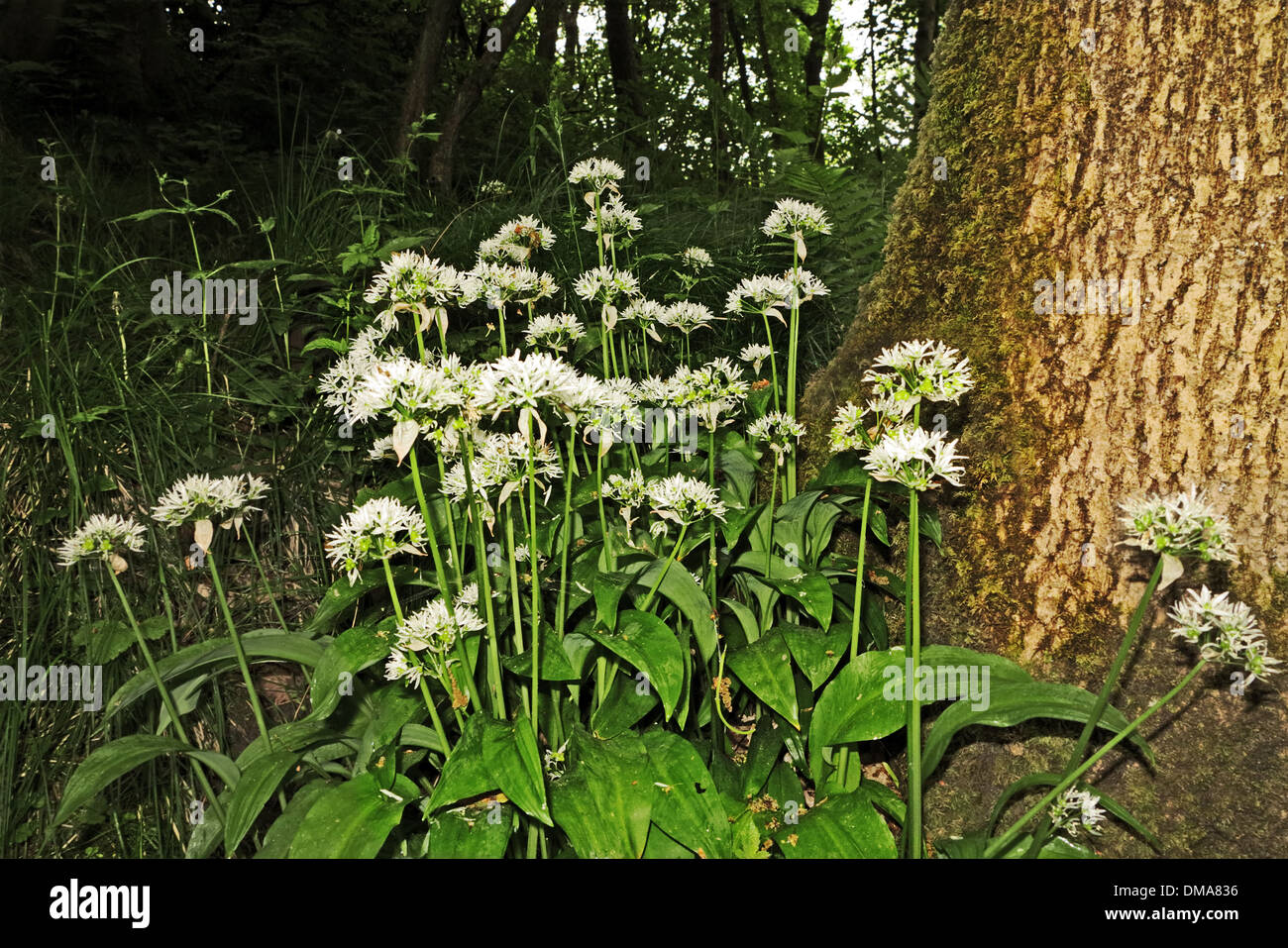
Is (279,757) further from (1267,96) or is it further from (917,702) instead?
(1267,96)

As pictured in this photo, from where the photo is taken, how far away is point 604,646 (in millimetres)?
1732

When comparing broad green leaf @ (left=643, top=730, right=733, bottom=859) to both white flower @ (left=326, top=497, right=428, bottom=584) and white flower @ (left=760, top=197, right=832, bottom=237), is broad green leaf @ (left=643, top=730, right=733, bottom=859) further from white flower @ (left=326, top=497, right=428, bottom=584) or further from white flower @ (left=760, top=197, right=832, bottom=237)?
white flower @ (left=760, top=197, right=832, bottom=237)

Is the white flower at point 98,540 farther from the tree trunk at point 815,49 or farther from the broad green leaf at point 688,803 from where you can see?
the tree trunk at point 815,49

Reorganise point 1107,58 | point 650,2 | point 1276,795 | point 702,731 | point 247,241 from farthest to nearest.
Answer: point 650,2, point 247,241, point 702,731, point 1107,58, point 1276,795

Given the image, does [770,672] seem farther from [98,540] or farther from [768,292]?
[98,540]

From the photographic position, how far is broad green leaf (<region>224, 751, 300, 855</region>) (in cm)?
152

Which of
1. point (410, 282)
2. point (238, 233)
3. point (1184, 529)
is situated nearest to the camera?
point (1184, 529)

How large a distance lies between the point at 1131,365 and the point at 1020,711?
0.84m

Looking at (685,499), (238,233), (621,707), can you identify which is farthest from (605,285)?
(238,233)

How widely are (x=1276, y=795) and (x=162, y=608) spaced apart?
2.76 metres

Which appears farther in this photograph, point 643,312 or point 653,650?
point 643,312

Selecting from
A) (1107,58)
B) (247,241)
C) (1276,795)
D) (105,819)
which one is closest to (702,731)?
(1276,795)

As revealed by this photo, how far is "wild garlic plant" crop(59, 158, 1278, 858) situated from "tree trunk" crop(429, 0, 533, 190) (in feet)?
8.50

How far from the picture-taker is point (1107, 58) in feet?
5.97
